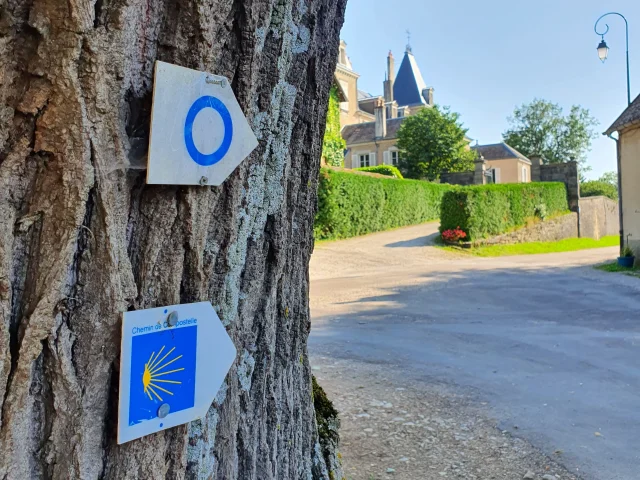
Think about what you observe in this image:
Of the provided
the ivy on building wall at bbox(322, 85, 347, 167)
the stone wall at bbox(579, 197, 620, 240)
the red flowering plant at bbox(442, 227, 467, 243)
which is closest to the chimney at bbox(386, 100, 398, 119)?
the stone wall at bbox(579, 197, 620, 240)

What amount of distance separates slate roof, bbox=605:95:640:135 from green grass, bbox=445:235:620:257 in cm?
635

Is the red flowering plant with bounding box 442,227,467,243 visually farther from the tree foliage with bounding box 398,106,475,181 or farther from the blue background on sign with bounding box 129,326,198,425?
the blue background on sign with bounding box 129,326,198,425

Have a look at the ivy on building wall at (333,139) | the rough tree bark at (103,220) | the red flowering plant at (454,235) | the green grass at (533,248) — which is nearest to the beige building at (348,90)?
the ivy on building wall at (333,139)

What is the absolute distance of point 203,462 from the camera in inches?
59.9

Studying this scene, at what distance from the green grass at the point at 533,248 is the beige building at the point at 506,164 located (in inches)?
879

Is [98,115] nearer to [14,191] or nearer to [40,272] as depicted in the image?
[14,191]

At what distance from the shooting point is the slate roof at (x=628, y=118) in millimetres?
15008

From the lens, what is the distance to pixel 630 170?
1559 centimetres

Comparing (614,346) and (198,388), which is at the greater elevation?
(198,388)

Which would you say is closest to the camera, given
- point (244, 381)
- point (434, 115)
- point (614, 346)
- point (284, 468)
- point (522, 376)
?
point (244, 381)

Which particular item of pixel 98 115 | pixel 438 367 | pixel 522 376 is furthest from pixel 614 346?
pixel 98 115

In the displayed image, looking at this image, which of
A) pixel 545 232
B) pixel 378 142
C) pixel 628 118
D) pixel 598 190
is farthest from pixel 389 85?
pixel 628 118

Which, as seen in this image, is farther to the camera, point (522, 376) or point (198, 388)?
point (522, 376)

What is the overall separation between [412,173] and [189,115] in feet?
124
